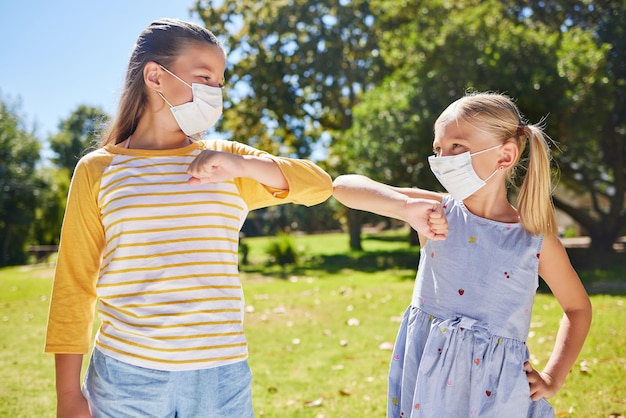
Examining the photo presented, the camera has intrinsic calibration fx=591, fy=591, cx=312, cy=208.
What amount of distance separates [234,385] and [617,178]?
1437cm

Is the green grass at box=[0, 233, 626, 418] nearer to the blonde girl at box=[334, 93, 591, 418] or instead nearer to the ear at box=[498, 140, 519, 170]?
the blonde girl at box=[334, 93, 591, 418]

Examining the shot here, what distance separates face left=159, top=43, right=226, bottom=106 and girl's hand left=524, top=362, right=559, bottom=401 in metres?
1.43

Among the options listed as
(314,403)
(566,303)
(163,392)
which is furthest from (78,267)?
(314,403)

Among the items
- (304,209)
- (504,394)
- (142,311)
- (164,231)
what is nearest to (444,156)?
(504,394)

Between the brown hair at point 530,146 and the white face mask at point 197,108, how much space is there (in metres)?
0.88

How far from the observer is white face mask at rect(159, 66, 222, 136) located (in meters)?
1.85

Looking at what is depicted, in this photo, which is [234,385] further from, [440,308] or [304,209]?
[304,209]

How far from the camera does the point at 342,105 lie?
18375mm

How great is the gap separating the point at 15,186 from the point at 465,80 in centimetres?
1445

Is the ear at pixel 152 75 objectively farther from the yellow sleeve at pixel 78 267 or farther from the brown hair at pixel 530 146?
the brown hair at pixel 530 146

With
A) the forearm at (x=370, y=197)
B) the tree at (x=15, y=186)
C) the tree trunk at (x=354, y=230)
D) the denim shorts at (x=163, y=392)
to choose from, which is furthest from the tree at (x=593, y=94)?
the tree at (x=15, y=186)

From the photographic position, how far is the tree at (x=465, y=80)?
11172mm

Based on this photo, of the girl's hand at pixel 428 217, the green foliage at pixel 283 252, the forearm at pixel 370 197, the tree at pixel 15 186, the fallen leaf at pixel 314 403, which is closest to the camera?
the girl's hand at pixel 428 217

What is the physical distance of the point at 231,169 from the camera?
1.66 meters
